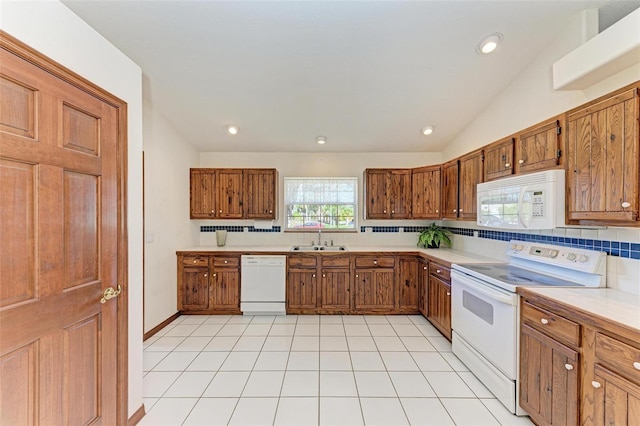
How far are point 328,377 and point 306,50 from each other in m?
2.88

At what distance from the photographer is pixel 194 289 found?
3.87 meters

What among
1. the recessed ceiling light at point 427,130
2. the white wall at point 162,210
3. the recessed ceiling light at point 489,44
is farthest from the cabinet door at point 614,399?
the white wall at point 162,210

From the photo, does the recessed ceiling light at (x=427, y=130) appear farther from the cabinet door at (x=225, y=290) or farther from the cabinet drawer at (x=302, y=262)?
the cabinet door at (x=225, y=290)

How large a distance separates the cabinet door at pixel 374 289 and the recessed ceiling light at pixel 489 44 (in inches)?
107

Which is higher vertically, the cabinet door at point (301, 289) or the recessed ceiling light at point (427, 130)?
the recessed ceiling light at point (427, 130)

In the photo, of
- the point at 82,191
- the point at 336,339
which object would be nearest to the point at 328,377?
the point at 336,339

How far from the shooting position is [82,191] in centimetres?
146

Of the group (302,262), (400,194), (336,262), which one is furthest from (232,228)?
(400,194)

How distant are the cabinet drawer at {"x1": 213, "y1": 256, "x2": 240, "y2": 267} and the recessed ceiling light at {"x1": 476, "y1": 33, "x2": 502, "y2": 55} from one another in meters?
3.63

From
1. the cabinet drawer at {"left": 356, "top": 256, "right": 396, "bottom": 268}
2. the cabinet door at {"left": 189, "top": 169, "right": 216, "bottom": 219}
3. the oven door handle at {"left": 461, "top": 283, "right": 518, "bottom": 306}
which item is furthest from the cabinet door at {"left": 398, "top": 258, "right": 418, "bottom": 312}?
the cabinet door at {"left": 189, "top": 169, "right": 216, "bottom": 219}

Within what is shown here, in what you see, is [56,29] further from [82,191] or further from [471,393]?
[471,393]

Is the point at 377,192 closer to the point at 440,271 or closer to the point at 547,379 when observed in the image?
the point at 440,271

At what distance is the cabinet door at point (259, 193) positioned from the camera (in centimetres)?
421

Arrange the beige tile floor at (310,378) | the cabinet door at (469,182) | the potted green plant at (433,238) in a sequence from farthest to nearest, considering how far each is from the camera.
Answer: the potted green plant at (433,238), the cabinet door at (469,182), the beige tile floor at (310,378)
